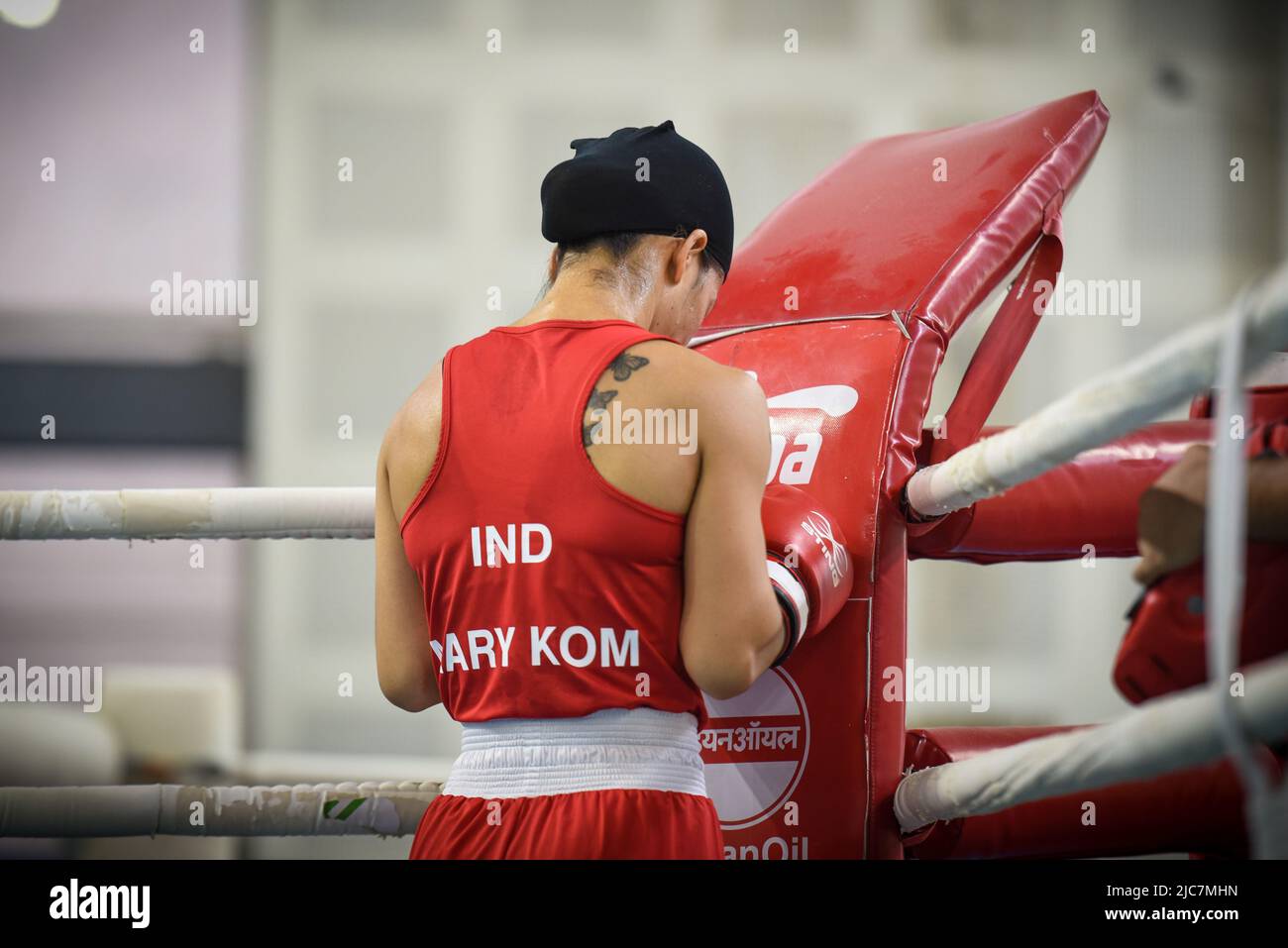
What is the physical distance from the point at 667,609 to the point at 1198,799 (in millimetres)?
682

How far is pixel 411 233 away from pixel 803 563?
10.2ft

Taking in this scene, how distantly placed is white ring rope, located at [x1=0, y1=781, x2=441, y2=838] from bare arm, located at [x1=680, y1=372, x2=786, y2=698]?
1.18ft

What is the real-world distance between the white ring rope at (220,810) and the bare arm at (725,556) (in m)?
0.36

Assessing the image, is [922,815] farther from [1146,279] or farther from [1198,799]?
[1146,279]

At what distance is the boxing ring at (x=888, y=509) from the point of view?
1.03 metres

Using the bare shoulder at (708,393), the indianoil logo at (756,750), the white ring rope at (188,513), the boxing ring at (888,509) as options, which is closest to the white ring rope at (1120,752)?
the boxing ring at (888,509)

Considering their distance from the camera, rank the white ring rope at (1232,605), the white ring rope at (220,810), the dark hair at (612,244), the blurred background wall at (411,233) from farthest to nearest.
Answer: the blurred background wall at (411,233) → the white ring rope at (220,810) → the dark hair at (612,244) → the white ring rope at (1232,605)

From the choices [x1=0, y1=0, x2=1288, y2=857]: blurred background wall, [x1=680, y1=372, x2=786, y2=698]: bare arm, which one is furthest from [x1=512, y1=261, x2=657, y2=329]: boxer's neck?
[x1=0, y1=0, x2=1288, y2=857]: blurred background wall

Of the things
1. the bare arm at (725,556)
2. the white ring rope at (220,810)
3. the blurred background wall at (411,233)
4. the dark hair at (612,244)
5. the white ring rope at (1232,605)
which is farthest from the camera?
the blurred background wall at (411,233)

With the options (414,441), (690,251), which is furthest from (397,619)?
(690,251)

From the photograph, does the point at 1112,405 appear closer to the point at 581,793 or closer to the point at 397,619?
the point at 581,793

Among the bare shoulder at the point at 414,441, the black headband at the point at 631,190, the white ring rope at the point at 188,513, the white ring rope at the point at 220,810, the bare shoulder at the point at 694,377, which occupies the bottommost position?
the white ring rope at the point at 220,810

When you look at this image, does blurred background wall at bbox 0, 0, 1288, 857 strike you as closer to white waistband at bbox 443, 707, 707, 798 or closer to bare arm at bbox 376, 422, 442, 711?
bare arm at bbox 376, 422, 442, 711

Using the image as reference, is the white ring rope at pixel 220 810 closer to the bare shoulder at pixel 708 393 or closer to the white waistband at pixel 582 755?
the white waistband at pixel 582 755
